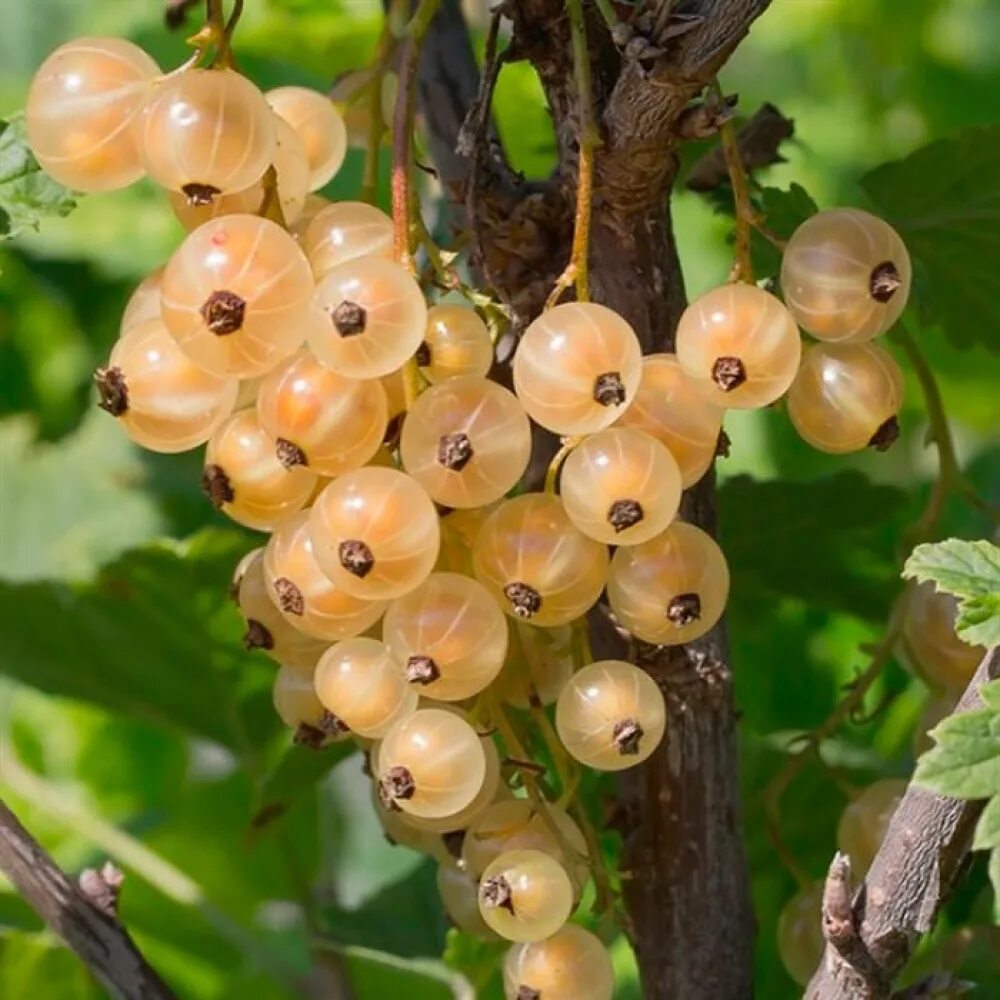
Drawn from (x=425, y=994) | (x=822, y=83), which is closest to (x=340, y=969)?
(x=425, y=994)

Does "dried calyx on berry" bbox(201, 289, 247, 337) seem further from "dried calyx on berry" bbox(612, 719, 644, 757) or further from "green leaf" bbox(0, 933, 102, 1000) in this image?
"green leaf" bbox(0, 933, 102, 1000)

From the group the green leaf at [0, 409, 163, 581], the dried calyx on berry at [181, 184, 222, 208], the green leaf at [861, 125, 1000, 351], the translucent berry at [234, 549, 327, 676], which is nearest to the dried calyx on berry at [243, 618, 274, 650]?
the translucent berry at [234, 549, 327, 676]

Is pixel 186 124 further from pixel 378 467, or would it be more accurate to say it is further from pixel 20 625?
pixel 20 625

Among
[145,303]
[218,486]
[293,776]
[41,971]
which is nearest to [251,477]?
[218,486]

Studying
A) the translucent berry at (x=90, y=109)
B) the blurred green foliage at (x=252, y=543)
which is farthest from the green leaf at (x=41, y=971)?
the translucent berry at (x=90, y=109)

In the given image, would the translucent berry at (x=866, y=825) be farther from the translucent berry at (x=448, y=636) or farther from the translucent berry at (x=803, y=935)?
the translucent berry at (x=448, y=636)

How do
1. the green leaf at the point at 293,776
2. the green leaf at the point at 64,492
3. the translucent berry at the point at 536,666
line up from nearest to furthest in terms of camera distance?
the translucent berry at the point at 536,666 < the green leaf at the point at 293,776 < the green leaf at the point at 64,492

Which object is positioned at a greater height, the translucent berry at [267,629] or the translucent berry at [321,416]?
the translucent berry at [321,416]
